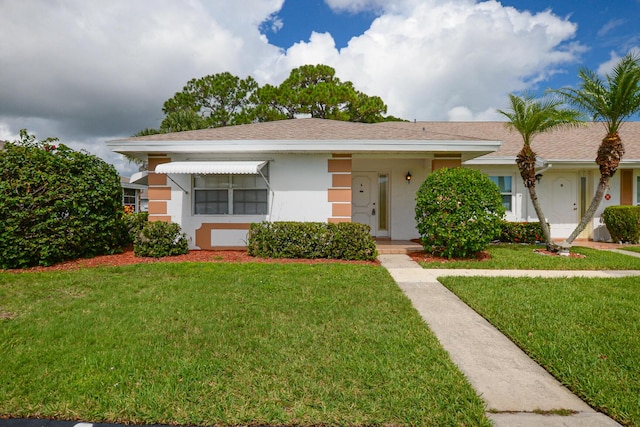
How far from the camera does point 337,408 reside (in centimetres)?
260

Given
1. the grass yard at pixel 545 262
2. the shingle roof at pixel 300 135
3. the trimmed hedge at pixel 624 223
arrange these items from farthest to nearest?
1. the trimmed hedge at pixel 624 223
2. the shingle roof at pixel 300 135
3. the grass yard at pixel 545 262

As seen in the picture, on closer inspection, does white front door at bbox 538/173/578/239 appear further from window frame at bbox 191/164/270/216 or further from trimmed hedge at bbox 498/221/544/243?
window frame at bbox 191/164/270/216

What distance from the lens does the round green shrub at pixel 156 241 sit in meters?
8.94

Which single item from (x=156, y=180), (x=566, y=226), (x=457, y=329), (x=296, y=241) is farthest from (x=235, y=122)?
(x=457, y=329)

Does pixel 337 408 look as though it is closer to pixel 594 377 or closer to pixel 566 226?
pixel 594 377

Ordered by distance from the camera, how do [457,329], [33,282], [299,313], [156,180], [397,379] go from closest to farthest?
[397,379]
[457,329]
[299,313]
[33,282]
[156,180]

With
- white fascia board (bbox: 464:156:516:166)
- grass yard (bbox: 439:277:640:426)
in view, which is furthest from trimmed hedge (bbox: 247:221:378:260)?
white fascia board (bbox: 464:156:516:166)

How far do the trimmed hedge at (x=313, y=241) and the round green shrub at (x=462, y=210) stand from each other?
1.85 meters

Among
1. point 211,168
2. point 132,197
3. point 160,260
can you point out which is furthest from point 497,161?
point 132,197

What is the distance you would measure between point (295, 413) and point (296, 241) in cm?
642

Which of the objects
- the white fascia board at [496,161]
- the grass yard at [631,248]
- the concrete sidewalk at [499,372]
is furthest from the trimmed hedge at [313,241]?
the grass yard at [631,248]

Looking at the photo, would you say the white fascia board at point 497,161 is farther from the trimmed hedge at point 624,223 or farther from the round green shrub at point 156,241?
the round green shrub at point 156,241

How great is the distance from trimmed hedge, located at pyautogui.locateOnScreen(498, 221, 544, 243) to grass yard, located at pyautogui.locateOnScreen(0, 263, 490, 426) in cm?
817

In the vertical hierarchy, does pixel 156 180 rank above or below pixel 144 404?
above
